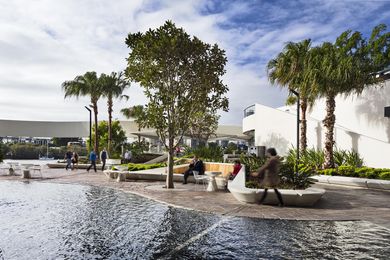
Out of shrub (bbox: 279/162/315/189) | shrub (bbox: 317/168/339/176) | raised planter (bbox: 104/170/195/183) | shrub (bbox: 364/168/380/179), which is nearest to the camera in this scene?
shrub (bbox: 279/162/315/189)

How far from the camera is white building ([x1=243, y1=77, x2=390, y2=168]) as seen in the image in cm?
1972

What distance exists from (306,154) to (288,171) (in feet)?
34.9

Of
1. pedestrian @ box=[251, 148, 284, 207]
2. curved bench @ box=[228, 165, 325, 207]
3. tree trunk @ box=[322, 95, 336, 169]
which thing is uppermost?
tree trunk @ box=[322, 95, 336, 169]

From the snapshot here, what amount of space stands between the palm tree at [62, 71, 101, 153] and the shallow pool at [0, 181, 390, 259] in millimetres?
25929

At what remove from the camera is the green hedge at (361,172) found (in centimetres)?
1636

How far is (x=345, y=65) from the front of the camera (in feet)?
60.8

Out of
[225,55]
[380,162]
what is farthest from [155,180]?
[380,162]

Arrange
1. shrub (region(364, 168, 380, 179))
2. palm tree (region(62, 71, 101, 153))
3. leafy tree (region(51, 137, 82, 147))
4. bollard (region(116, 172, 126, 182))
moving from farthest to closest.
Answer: leafy tree (region(51, 137, 82, 147)) < palm tree (region(62, 71, 101, 153)) < bollard (region(116, 172, 126, 182)) < shrub (region(364, 168, 380, 179))

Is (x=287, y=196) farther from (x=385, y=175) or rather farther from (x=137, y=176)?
(x=137, y=176)

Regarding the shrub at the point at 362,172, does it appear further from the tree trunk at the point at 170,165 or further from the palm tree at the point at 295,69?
the tree trunk at the point at 170,165

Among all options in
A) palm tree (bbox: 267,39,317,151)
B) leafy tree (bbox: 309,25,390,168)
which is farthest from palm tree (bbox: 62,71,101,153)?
leafy tree (bbox: 309,25,390,168)

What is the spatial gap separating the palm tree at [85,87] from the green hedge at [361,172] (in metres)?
24.5

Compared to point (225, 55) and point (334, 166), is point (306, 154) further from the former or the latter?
point (225, 55)

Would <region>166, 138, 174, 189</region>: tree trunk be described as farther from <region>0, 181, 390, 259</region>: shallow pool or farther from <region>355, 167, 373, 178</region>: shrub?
<region>355, 167, 373, 178</region>: shrub
